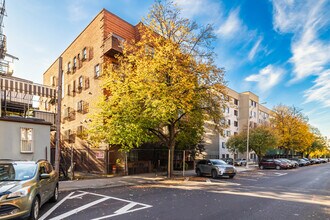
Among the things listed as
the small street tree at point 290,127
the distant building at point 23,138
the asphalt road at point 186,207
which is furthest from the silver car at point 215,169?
the small street tree at point 290,127

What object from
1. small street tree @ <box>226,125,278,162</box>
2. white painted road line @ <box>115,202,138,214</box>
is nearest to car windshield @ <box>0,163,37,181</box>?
white painted road line @ <box>115,202,138,214</box>

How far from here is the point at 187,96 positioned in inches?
652

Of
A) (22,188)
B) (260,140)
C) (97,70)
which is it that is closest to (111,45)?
(97,70)

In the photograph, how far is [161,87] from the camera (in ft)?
54.0

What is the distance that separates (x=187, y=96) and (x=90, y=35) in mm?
16396

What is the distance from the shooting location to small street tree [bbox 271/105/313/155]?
1939 inches

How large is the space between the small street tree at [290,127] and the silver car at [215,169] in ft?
108

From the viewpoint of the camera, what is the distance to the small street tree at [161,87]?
16625mm

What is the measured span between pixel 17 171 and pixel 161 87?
10.7 m

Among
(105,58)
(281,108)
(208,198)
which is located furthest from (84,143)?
(281,108)

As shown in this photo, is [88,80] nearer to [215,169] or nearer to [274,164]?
[215,169]

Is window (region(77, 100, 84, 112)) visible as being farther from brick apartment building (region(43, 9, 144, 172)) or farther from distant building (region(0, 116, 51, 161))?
distant building (region(0, 116, 51, 161))

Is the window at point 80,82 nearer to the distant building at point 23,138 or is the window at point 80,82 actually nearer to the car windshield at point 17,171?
the distant building at point 23,138

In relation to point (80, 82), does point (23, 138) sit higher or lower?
lower
